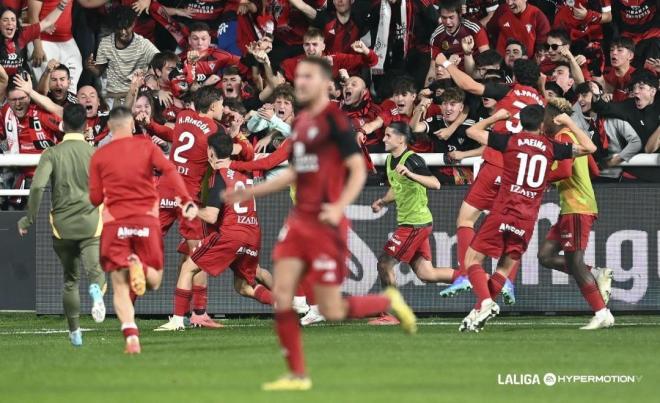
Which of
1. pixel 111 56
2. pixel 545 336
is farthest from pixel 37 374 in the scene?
pixel 111 56

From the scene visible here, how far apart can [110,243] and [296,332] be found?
3355mm

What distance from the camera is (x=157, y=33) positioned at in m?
21.0

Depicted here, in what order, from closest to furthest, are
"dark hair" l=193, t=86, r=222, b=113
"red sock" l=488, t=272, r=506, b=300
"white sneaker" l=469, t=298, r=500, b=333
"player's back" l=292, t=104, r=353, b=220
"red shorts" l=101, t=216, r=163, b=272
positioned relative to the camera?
"player's back" l=292, t=104, r=353, b=220 → "red shorts" l=101, t=216, r=163, b=272 → "white sneaker" l=469, t=298, r=500, b=333 → "red sock" l=488, t=272, r=506, b=300 → "dark hair" l=193, t=86, r=222, b=113

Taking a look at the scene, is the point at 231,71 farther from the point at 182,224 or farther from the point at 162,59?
the point at 182,224

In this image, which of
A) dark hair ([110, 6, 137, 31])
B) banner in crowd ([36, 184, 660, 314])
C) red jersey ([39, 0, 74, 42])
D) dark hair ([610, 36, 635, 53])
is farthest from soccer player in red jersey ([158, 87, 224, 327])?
dark hair ([610, 36, 635, 53])

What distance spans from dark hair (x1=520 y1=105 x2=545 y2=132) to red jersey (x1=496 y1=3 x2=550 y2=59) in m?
5.60

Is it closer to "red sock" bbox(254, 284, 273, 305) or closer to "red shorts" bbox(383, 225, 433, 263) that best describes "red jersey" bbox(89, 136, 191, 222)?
"red sock" bbox(254, 284, 273, 305)

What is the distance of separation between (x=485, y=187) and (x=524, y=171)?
1.46 m

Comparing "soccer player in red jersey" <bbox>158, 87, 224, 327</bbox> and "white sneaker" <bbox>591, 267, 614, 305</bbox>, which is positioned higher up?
"soccer player in red jersey" <bbox>158, 87, 224, 327</bbox>

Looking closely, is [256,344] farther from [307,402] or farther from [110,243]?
[307,402]

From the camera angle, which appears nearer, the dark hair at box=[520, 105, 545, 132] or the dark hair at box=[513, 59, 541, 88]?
the dark hair at box=[520, 105, 545, 132]

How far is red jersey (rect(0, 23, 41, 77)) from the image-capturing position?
19516mm

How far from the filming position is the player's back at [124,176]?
38.5 ft

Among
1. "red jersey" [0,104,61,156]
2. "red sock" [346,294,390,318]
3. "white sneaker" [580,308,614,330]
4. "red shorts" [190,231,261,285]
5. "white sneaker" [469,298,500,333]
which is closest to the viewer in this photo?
"red sock" [346,294,390,318]
